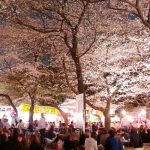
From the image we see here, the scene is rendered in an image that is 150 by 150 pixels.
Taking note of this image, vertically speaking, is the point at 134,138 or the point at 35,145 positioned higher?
the point at 134,138

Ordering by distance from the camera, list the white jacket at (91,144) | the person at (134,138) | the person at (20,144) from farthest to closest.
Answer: the person at (134,138) < the white jacket at (91,144) < the person at (20,144)

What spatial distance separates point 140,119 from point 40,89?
10.9 meters

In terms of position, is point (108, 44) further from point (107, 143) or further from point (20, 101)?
point (20, 101)

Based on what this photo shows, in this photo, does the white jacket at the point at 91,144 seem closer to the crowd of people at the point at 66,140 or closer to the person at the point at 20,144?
the crowd of people at the point at 66,140

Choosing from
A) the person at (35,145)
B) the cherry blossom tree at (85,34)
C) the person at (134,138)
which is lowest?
the person at (35,145)

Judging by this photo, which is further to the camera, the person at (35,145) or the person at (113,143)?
the person at (113,143)

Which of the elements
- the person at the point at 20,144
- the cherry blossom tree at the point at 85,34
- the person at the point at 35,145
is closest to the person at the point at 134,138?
the cherry blossom tree at the point at 85,34

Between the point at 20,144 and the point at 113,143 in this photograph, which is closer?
the point at 20,144

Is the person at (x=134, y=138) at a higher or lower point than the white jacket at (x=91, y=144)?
higher

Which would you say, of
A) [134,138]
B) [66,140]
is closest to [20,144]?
[66,140]

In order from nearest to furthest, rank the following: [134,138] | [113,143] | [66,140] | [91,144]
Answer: [91,144] → [113,143] → [66,140] → [134,138]

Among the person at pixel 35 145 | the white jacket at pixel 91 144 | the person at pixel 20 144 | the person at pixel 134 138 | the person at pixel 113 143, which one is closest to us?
the person at pixel 35 145

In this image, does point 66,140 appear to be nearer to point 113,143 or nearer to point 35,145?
point 113,143

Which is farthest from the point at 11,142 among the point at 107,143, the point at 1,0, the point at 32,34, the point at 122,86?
the point at 122,86
